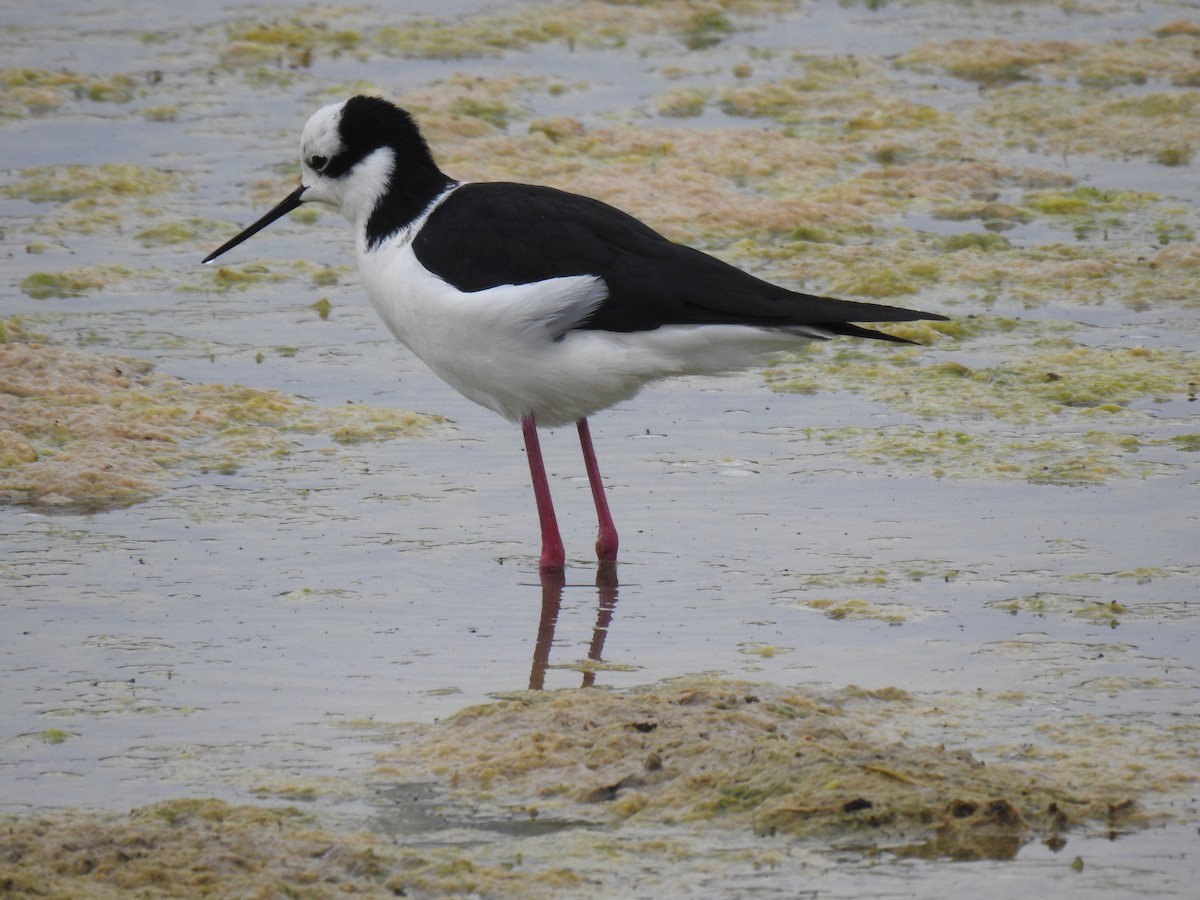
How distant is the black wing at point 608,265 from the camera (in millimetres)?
5145

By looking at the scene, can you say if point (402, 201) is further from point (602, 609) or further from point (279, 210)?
point (602, 609)

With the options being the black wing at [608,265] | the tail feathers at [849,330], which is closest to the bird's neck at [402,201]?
the black wing at [608,265]

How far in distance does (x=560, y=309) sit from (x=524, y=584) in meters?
0.79

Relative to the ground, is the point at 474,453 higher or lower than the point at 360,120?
lower

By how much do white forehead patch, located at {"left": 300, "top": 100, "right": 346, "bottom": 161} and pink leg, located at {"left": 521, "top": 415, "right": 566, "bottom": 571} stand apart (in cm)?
111

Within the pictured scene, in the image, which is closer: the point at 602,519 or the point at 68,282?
the point at 602,519

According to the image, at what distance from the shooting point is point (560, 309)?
17.3 ft

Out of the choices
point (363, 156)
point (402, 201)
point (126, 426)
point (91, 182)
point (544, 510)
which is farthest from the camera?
point (91, 182)

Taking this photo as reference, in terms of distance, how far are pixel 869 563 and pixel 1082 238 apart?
11.7 ft

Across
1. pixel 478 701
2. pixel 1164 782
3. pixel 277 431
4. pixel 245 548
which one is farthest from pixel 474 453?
pixel 1164 782

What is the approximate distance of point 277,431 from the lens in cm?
644

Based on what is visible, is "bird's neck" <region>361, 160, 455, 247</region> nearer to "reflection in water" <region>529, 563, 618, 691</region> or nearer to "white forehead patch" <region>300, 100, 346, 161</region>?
"white forehead patch" <region>300, 100, 346, 161</region>

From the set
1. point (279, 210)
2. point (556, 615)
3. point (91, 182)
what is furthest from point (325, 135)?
point (91, 182)

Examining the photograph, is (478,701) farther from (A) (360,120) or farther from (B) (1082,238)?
(B) (1082,238)
